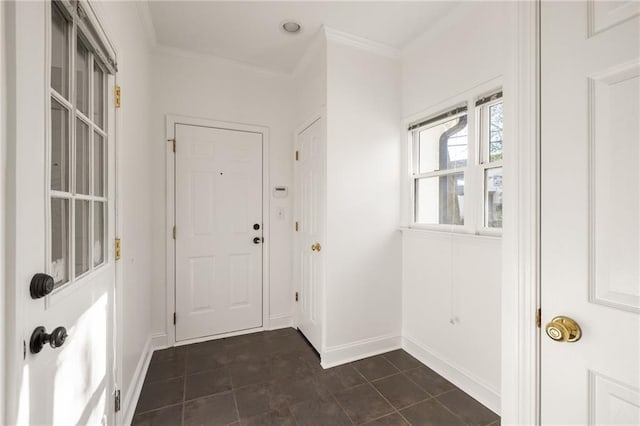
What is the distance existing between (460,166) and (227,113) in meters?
2.25

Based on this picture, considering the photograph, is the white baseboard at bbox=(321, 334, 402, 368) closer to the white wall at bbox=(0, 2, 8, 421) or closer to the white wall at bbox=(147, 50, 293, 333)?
the white wall at bbox=(147, 50, 293, 333)

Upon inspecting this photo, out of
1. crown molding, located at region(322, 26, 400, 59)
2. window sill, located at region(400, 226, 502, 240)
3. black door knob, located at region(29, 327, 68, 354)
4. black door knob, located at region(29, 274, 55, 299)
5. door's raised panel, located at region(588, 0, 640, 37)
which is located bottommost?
black door knob, located at region(29, 327, 68, 354)

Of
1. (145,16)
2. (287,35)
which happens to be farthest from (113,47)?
(287,35)

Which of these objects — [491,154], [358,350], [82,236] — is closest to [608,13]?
[491,154]

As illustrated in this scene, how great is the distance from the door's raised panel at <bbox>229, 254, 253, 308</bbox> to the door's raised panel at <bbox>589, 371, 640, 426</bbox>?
2.64m

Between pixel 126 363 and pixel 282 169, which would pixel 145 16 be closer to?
pixel 282 169

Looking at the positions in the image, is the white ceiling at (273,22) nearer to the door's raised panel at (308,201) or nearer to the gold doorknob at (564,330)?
the door's raised panel at (308,201)

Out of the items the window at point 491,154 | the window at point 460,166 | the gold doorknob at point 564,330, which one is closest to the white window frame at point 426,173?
the window at point 460,166

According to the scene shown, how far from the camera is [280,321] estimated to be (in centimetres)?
306

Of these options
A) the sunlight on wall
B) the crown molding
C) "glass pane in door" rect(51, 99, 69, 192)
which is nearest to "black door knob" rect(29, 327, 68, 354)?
the sunlight on wall

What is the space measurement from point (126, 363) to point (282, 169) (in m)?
2.11

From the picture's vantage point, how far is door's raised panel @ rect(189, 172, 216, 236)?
2.72 m

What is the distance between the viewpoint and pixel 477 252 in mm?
1928

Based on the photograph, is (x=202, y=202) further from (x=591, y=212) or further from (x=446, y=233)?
(x=591, y=212)
